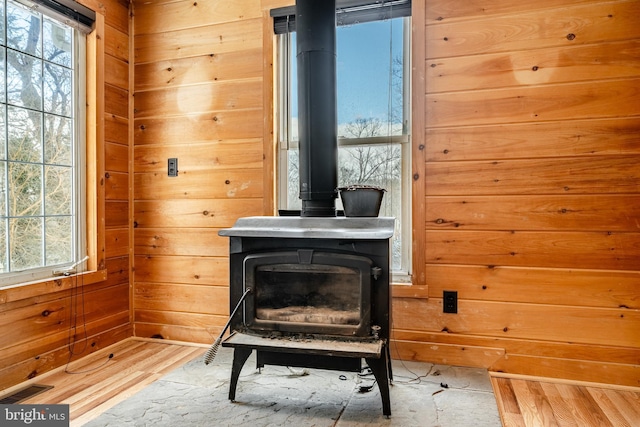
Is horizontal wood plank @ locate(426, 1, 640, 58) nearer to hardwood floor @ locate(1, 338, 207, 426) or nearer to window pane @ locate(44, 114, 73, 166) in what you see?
window pane @ locate(44, 114, 73, 166)

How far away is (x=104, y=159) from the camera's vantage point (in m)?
2.47

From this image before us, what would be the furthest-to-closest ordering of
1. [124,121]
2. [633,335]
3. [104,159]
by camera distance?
[124,121] → [104,159] → [633,335]

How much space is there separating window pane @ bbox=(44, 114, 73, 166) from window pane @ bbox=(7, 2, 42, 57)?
1.14ft

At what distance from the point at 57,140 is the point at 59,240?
56cm

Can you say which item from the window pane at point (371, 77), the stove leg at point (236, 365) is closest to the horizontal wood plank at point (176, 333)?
the stove leg at point (236, 365)

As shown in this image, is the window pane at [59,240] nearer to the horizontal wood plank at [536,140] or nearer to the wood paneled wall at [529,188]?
the wood paneled wall at [529,188]

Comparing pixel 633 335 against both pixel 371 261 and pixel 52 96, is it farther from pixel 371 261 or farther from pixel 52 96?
pixel 52 96

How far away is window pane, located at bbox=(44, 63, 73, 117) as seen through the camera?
2.21 m

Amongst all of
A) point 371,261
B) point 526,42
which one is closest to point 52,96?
point 371,261

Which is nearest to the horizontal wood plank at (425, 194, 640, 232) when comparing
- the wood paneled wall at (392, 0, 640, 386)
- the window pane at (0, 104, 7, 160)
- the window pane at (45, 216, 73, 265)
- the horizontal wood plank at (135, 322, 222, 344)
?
the wood paneled wall at (392, 0, 640, 386)

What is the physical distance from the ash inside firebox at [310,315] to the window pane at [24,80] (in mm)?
1620

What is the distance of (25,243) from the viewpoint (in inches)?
82.4

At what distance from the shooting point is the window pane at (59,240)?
2.23 meters

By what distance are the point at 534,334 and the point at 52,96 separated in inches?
113
